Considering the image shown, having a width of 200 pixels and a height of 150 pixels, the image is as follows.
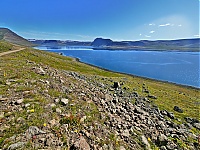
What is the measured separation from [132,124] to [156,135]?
2.00 meters

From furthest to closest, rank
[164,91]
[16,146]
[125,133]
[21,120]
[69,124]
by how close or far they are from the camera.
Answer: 1. [164,91]
2. [125,133]
3. [69,124]
4. [21,120]
5. [16,146]

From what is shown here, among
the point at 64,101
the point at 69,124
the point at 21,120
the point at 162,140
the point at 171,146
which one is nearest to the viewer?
the point at 21,120

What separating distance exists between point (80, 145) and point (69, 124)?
1671 millimetres

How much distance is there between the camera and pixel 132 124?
41.2ft

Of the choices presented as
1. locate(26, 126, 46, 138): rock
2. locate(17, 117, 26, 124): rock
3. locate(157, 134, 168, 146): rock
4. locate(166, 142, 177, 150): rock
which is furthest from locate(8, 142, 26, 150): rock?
locate(166, 142, 177, 150): rock

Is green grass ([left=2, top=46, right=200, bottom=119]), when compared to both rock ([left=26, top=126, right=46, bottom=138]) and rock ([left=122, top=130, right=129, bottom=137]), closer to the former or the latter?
rock ([left=26, top=126, right=46, bottom=138])

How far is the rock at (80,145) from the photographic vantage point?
7.94 meters

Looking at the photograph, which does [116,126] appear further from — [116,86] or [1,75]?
[116,86]

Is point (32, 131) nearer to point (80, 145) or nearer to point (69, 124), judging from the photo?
point (69, 124)

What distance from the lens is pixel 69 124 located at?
9.38 m

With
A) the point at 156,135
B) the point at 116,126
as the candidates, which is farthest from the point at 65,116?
the point at 156,135

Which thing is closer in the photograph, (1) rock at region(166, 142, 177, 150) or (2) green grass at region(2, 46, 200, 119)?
(1) rock at region(166, 142, 177, 150)

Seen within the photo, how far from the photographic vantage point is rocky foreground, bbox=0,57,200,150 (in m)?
7.98

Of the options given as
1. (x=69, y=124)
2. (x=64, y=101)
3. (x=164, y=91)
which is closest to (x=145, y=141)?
(x=69, y=124)
